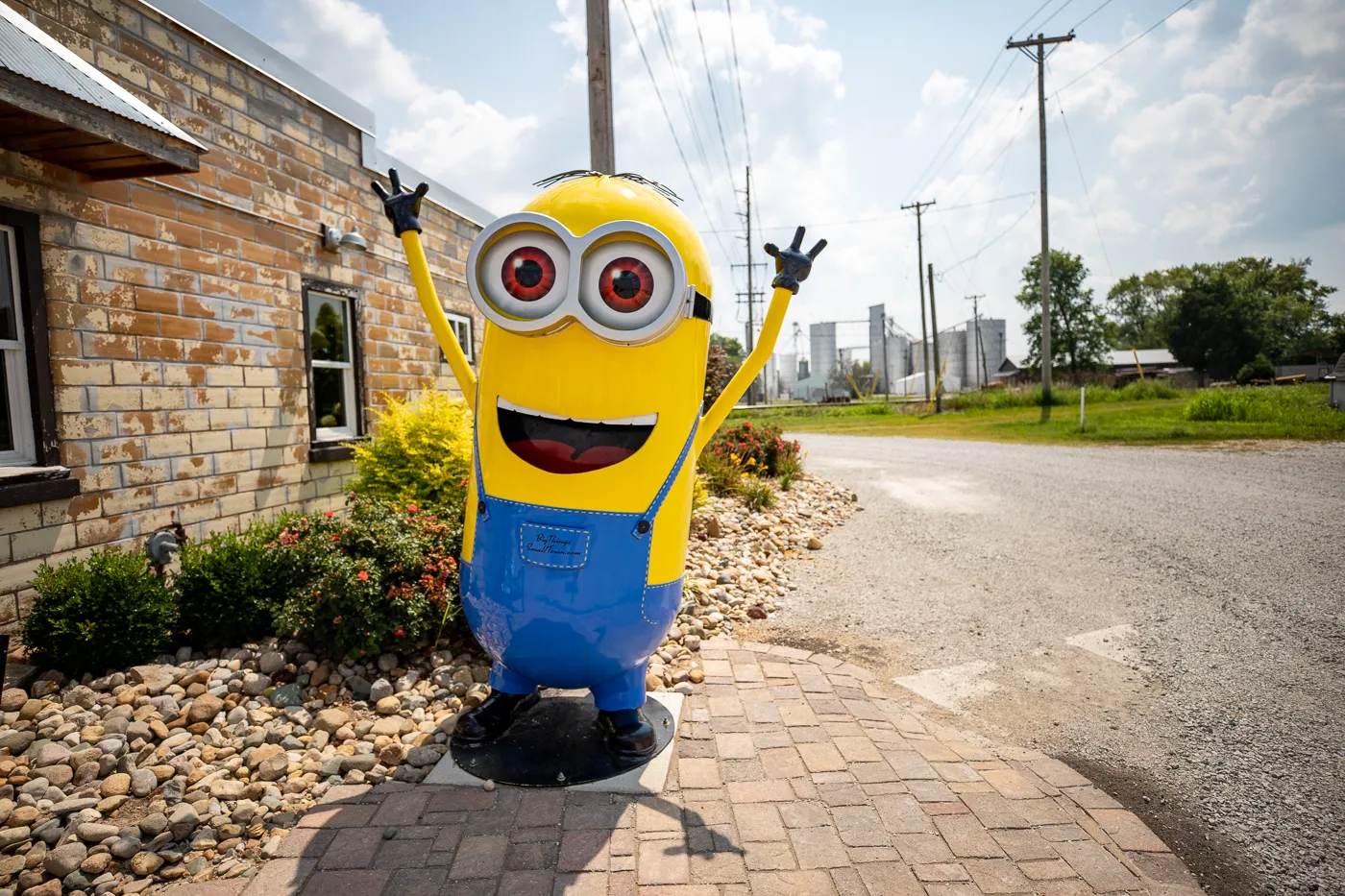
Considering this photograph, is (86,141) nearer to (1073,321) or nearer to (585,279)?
(585,279)

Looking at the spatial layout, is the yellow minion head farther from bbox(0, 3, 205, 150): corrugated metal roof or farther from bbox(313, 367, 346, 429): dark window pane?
bbox(313, 367, 346, 429): dark window pane

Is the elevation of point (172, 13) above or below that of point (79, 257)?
above

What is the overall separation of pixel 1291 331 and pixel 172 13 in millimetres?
71100

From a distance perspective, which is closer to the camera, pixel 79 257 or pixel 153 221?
pixel 79 257

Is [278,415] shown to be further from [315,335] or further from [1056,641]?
[1056,641]

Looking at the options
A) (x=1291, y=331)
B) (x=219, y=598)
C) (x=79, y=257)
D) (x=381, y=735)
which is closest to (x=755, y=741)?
(x=381, y=735)

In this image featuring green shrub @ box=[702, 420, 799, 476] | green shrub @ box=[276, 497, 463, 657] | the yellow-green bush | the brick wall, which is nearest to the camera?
green shrub @ box=[276, 497, 463, 657]

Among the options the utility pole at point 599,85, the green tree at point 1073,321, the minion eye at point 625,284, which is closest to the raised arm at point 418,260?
the minion eye at point 625,284

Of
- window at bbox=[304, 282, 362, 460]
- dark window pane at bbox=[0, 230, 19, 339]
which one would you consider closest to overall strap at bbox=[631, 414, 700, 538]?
dark window pane at bbox=[0, 230, 19, 339]

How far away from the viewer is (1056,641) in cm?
456

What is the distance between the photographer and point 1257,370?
41.8m

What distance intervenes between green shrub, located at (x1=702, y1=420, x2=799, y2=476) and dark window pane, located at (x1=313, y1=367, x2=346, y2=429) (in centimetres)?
476

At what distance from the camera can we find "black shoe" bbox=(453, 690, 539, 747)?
3033 millimetres

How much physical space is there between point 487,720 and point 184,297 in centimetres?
424
